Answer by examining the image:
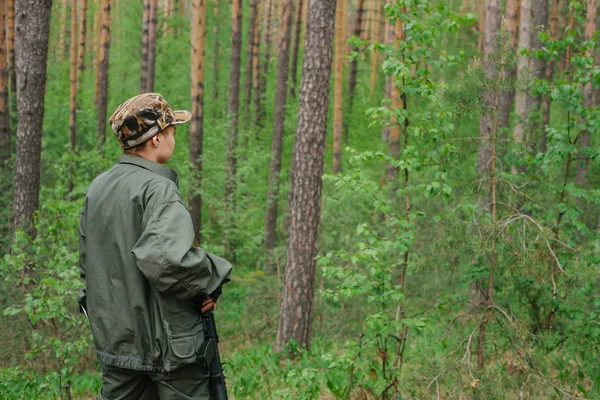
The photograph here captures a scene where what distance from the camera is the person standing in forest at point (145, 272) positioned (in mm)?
2910

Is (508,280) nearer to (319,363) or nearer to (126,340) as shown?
(319,363)

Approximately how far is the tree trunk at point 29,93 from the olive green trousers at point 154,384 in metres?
5.56

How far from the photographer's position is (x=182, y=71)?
24.8 meters

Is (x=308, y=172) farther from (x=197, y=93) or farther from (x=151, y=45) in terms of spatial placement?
(x=151, y=45)

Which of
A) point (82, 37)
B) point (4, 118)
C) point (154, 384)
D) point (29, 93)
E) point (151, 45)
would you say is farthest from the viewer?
point (82, 37)

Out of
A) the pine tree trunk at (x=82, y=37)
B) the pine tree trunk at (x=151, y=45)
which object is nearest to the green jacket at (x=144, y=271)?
the pine tree trunk at (x=151, y=45)

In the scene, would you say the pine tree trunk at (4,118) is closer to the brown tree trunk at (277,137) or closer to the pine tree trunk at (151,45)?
the brown tree trunk at (277,137)

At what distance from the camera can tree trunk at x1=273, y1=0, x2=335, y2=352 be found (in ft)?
24.7

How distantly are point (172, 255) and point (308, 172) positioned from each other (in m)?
4.97

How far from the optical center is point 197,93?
1572 centimetres

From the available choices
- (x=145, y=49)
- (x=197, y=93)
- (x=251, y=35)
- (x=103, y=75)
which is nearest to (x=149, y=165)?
(x=197, y=93)

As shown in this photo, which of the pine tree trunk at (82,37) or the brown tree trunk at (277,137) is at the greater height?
the pine tree trunk at (82,37)

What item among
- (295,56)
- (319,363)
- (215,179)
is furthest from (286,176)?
(319,363)

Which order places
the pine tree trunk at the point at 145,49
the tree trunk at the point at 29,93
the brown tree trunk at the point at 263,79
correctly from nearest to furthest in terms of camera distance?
1. the tree trunk at the point at 29,93
2. the pine tree trunk at the point at 145,49
3. the brown tree trunk at the point at 263,79
